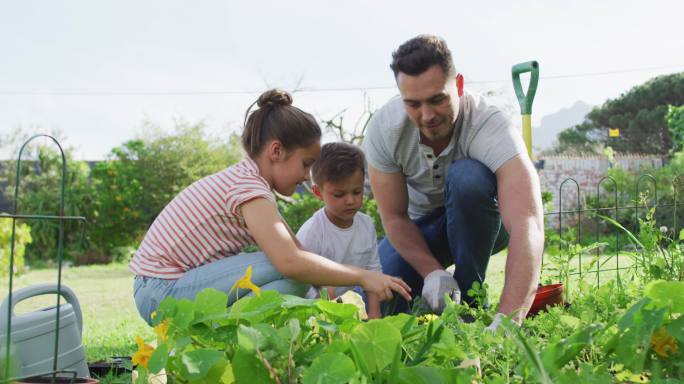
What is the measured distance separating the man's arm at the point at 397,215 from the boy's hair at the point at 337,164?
7cm

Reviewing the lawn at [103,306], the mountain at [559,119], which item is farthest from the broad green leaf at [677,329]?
the mountain at [559,119]

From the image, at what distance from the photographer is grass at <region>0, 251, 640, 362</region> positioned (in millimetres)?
3195

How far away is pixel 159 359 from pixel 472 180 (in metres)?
1.53

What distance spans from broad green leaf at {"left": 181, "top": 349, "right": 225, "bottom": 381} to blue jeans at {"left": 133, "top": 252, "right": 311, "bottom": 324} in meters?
1.07

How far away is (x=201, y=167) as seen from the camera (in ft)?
41.0

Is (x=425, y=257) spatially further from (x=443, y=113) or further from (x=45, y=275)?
(x=45, y=275)

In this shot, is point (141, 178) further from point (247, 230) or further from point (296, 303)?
point (296, 303)

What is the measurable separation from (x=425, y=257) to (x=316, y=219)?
0.51 meters

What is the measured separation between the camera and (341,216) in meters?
2.59

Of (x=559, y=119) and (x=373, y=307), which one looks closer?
(x=373, y=307)

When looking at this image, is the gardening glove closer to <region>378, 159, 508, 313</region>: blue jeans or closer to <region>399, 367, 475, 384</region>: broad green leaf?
<region>378, 159, 508, 313</region>: blue jeans

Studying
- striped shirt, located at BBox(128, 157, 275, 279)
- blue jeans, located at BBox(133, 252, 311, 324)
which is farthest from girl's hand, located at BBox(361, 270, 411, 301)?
striped shirt, located at BBox(128, 157, 275, 279)

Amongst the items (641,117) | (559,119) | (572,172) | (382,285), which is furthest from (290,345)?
(559,119)

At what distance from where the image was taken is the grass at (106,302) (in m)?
3.20
